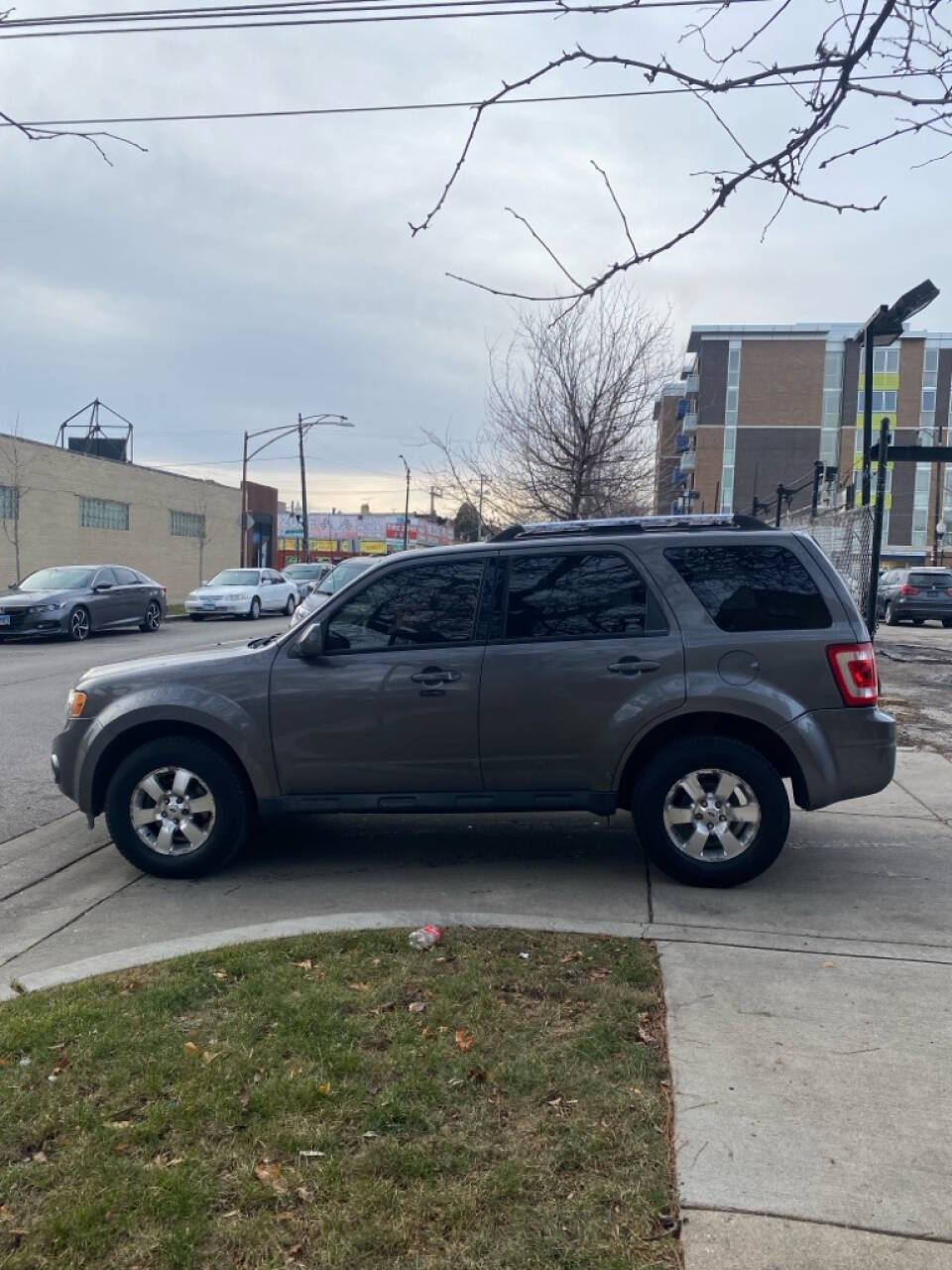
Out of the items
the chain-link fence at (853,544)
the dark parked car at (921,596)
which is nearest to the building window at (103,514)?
the dark parked car at (921,596)

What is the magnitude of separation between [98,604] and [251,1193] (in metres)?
20.5

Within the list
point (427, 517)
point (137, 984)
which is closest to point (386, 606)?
point (137, 984)

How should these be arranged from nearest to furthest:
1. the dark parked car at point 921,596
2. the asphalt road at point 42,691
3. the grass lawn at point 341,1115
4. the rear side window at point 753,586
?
the grass lawn at point 341,1115
the rear side window at point 753,586
the asphalt road at point 42,691
the dark parked car at point 921,596

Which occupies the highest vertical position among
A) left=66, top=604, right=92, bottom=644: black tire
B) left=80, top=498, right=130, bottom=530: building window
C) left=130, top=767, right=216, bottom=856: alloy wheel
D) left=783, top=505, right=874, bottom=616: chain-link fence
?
left=80, top=498, right=130, bottom=530: building window

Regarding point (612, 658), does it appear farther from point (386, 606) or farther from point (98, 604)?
point (98, 604)

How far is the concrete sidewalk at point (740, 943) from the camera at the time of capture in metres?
2.87

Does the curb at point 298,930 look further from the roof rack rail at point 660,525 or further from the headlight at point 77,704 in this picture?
the roof rack rail at point 660,525

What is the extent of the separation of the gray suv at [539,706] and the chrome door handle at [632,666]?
1cm

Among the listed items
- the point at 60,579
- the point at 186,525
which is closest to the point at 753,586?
the point at 60,579

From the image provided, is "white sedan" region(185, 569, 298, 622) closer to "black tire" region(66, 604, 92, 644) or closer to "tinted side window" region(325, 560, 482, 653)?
"black tire" region(66, 604, 92, 644)

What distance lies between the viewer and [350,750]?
5711 millimetres

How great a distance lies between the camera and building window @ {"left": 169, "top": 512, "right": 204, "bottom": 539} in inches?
1774

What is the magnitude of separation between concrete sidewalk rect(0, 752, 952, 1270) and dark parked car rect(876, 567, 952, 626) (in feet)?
69.7

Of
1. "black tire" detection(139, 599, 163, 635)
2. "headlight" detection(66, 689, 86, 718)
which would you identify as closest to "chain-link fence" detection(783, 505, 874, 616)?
"headlight" detection(66, 689, 86, 718)
